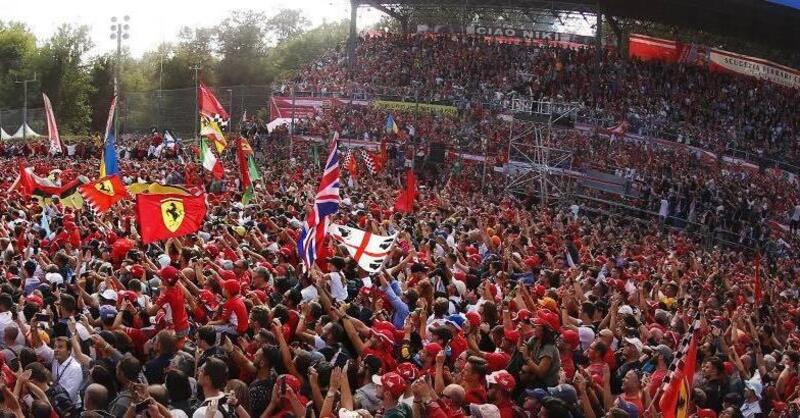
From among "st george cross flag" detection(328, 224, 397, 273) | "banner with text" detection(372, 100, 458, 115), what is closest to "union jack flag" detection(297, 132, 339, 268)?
"st george cross flag" detection(328, 224, 397, 273)

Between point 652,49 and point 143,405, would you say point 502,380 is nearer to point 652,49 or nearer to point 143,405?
point 143,405

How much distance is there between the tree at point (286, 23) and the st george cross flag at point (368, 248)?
3306 inches

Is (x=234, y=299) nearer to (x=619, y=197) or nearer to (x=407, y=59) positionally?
(x=619, y=197)

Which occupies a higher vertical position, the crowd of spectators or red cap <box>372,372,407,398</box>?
red cap <box>372,372,407,398</box>

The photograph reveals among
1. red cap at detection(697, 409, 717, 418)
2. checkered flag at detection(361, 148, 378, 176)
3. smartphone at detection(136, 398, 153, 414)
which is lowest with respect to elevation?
checkered flag at detection(361, 148, 378, 176)

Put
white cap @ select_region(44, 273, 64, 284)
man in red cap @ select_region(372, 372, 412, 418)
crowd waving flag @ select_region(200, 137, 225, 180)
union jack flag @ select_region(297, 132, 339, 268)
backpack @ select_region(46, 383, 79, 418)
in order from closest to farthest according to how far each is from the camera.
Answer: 1. man in red cap @ select_region(372, 372, 412, 418)
2. backpack @ select_region(46, 383, 79, 418)
3. union jack flag @ select_region(297, 132, 339, 268)
4. white cap @ select_region(44, 273, 64, 284)
5. crowd waving flag @ select_region(200, 137, 225, 180)

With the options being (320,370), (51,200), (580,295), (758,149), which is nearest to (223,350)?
(320,370)

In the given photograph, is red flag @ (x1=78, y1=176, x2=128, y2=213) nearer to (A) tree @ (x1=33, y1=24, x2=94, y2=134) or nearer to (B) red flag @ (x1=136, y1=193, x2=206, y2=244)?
(B) red flag @ (x1=136, y1=193, x2=206, y2=244)

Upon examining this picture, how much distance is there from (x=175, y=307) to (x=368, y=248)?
3.07 meters

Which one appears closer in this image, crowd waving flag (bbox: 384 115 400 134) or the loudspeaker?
the loudspeaker

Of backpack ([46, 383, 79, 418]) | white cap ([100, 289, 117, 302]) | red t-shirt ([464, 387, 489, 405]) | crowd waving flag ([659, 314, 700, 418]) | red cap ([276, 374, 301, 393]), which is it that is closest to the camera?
red cap ([276, 374, 301, 393])

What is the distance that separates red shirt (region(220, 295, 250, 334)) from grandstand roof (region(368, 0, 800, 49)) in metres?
29.6

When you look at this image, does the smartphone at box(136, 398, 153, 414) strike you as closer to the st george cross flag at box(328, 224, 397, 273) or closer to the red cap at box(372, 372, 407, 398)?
the red cap at box(372, 372, 407, 398)

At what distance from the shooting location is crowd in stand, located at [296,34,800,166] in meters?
31.7
